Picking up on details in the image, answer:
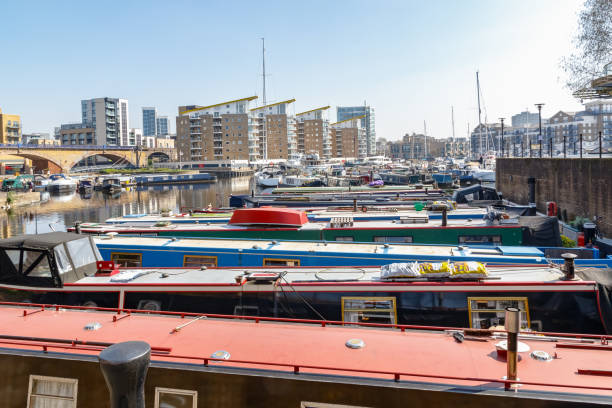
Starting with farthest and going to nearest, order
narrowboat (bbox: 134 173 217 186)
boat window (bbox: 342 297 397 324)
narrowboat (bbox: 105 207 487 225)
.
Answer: narrowboat (bbox: 134 173 217 186) → narrowboat (bbox: 105 207 487 225) → boat window (bbox: 342 297 397 324)

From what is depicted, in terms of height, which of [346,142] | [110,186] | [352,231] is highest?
[346,142]

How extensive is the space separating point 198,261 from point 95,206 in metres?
51.5

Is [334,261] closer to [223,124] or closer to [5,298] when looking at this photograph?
[5,298]

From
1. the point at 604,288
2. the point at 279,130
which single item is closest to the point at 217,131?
the point at 279,130

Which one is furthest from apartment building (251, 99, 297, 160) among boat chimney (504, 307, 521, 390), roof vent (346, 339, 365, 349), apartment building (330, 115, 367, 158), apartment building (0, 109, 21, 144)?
boat chimney (504, 307, 521, 390)

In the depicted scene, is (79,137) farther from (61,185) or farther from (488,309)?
(488,309)

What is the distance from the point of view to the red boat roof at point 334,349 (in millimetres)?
6070

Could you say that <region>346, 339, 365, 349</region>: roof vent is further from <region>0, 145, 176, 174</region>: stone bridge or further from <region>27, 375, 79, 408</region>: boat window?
<region>0, 145, 176, 174</region>: stone bridge

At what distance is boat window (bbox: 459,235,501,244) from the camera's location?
1775 cm

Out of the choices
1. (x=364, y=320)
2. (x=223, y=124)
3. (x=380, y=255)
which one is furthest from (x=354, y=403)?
(x=223, y=124)

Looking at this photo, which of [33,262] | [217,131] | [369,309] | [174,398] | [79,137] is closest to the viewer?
[174,398]

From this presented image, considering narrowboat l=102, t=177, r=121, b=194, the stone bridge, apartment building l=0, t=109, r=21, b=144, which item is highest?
apartment building l=0, t=109, r=21, b=144

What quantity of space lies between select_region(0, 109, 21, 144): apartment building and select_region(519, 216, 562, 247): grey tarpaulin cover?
138127 mm

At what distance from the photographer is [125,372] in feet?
14.2
